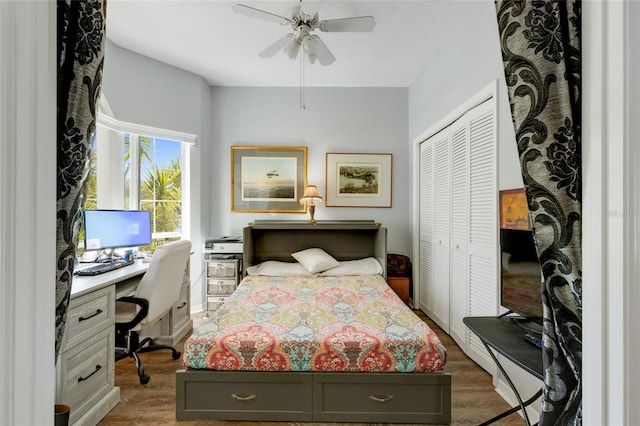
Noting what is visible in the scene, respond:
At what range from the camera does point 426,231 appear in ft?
11.3

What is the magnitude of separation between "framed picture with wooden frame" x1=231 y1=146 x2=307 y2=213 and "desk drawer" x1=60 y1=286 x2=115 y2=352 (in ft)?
6.96

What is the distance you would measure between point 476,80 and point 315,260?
7.10 feet

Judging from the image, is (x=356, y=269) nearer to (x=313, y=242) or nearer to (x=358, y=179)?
(x=313, y=242)

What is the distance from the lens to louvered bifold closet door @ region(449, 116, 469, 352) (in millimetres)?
2520

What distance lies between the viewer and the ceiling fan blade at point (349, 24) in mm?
1998

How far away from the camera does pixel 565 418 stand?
0.80 meters

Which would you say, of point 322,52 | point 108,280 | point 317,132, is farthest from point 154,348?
point 317,132

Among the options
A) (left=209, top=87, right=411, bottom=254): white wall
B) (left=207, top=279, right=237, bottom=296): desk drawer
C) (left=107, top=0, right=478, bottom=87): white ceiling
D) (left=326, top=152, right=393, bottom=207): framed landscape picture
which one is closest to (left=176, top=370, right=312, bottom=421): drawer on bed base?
(left=207, top=279, right=237, bottom=296): desk drawer

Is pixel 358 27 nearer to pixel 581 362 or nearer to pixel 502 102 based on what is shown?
pixel 502 102
